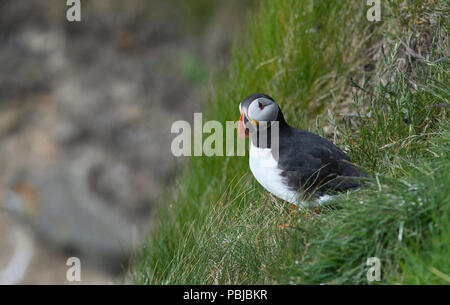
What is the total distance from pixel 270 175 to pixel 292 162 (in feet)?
0.42

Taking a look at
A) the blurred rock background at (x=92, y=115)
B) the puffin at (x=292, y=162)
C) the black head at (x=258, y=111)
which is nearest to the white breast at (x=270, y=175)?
the puffin at (x=292, y=162)

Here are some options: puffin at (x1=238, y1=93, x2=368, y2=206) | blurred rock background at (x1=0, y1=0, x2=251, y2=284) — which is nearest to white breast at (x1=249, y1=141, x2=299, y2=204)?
puffin at (x1=238, y1=93, x2=368, y2=206)

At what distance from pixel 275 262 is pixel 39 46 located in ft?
22.9

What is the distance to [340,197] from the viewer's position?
2.55 metres

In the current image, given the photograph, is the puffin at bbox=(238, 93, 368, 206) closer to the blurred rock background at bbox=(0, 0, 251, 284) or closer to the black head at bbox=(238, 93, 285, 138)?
the black head at bbox=(238, 93, 285, 138)

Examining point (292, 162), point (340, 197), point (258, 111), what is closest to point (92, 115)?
point (258, 111)

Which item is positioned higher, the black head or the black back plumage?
the black head

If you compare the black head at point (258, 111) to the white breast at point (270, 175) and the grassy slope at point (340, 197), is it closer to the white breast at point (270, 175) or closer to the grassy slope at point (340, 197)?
the white breast at point (270, 175)

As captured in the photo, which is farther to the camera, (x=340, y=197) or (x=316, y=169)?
(x=316, y=169)

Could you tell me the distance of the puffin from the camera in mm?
2643

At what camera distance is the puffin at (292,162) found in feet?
8.67

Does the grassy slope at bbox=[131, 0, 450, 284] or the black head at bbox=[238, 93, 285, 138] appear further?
the black head at bbox=[238, 93, 285, 138]

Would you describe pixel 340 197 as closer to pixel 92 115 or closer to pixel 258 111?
pixel 258 111

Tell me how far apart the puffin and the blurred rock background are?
372 centimetres
